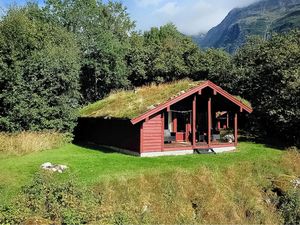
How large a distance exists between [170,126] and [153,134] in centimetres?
431

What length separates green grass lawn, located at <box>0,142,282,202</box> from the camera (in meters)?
17.9

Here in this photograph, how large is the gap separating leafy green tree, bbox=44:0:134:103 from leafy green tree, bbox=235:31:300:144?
56.2ft

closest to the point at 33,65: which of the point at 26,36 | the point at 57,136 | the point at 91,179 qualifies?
the point at 26,36

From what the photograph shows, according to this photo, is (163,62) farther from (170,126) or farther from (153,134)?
(153,134)

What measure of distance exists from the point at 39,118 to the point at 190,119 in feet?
33.9

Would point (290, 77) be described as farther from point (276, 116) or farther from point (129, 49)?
point (129, 49)

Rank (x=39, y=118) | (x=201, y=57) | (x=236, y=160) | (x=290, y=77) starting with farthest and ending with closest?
1. (x=201, y=57)
2. (x=290, y=77)
3. (x=39, y=118)
4. (x=236, y=160)

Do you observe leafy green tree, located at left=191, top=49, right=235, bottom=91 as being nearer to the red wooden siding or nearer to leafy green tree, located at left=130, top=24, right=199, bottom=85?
leafy green tree, located at left=130, top=24, right=199, bottom=85

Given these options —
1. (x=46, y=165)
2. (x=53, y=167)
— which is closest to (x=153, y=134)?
(x=53, y=167)

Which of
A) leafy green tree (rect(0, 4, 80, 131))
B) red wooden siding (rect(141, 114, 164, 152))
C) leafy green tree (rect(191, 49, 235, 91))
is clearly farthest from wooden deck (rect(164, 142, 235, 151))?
leafy green tree (rect(191, 49, 235, 91))

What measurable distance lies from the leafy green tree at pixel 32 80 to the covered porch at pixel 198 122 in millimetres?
7278

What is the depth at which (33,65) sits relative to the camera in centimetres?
2819

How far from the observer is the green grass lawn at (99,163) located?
17.9 meters

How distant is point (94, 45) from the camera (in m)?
50.0
